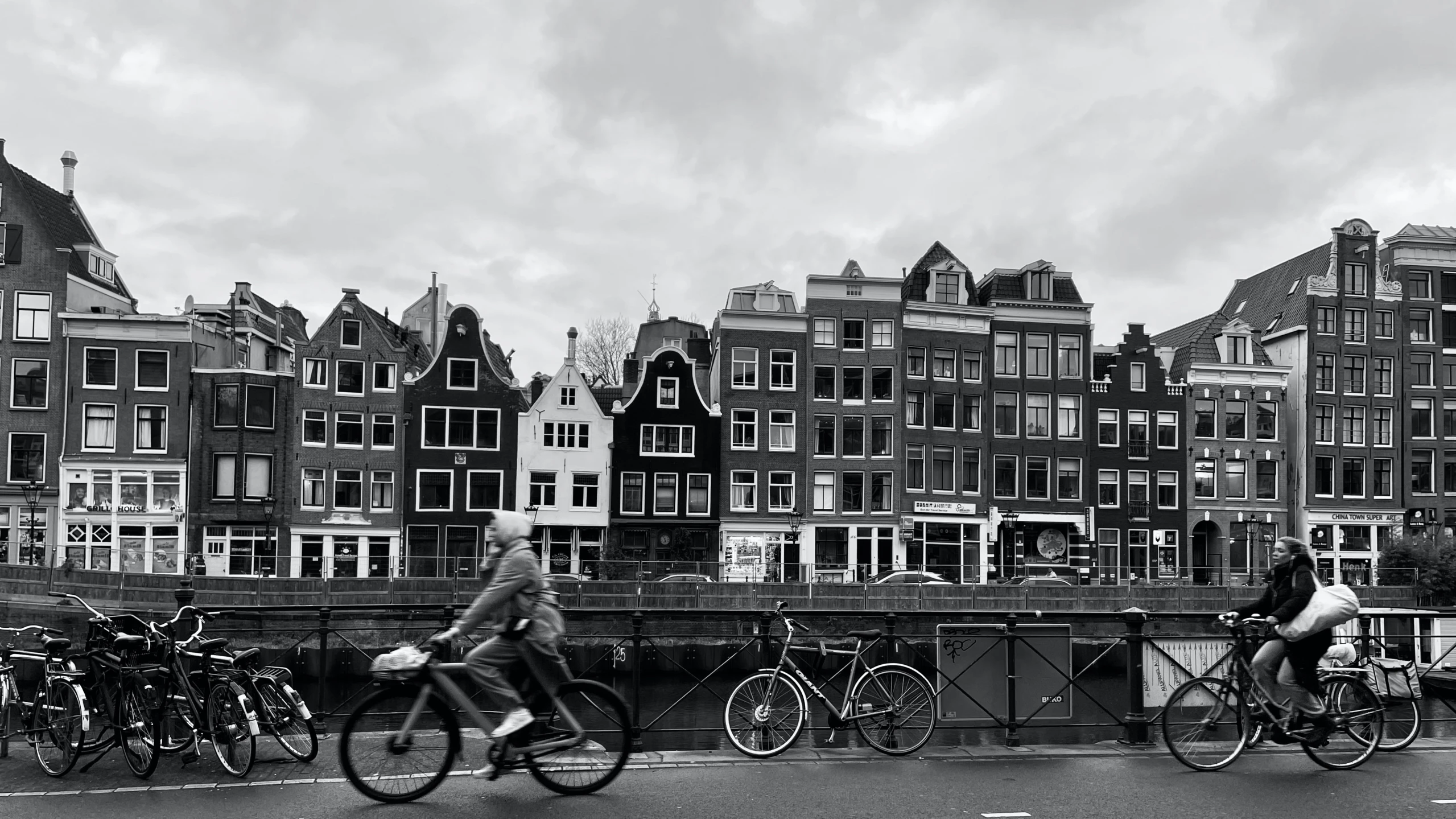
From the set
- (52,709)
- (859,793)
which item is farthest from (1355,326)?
(52,709)

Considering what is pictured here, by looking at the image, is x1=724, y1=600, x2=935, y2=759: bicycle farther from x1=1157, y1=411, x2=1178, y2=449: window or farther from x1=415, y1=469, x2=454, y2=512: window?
x1=1157, y1=411, x2=1178, y2=449: window

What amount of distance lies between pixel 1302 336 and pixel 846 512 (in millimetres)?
23114

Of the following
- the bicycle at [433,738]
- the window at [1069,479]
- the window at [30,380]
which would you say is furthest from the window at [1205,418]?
the bicycle at [433,738]

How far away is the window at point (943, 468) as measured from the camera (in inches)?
2066

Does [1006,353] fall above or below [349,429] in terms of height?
above

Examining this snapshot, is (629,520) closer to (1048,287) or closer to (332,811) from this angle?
(1048,287)

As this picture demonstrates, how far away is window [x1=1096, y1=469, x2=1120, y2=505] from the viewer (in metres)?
53.4

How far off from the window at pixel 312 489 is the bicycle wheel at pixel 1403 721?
4363cm

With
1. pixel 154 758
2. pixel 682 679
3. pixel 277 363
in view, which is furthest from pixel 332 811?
pixel 277 363

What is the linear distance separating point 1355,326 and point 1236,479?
937cm

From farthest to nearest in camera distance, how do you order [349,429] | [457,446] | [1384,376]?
[1384,376] < [457,446] < [349,429]

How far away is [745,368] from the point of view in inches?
2040

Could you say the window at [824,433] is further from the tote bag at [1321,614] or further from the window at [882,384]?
the tote bag at [1321,614]

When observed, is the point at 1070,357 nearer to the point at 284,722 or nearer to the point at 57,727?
the point at 284,722
